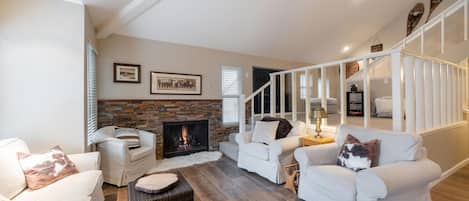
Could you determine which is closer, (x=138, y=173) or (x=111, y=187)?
(x=111, y=187)

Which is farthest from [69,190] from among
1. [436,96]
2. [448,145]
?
[448,145]

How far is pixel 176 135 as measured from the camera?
15.3ft

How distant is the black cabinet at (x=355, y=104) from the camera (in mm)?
6484

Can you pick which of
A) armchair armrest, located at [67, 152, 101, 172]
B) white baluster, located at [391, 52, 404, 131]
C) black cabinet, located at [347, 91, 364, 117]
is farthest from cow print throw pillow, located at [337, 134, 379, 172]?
black cabinet, located at [347, 91, 364, 117]

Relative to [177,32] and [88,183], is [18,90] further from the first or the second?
[177,32]

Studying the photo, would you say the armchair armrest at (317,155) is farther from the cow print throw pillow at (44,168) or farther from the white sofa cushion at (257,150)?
the cow print throw pillow at (44,168)

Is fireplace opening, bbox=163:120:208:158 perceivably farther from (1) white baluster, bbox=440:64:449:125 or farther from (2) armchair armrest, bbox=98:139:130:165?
(1) white baluster, bbox=440:64:449:125

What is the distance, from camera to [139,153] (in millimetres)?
3244

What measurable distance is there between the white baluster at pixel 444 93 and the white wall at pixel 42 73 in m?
5.13

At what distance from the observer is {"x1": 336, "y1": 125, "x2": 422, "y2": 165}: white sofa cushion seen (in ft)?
6.89

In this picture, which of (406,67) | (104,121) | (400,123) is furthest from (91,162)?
(406,67)

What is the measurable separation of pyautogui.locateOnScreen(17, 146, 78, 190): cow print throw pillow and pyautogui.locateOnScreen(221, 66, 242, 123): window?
346 cm

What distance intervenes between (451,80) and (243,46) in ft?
12.8

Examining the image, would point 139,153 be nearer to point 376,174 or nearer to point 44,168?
point 44,168
